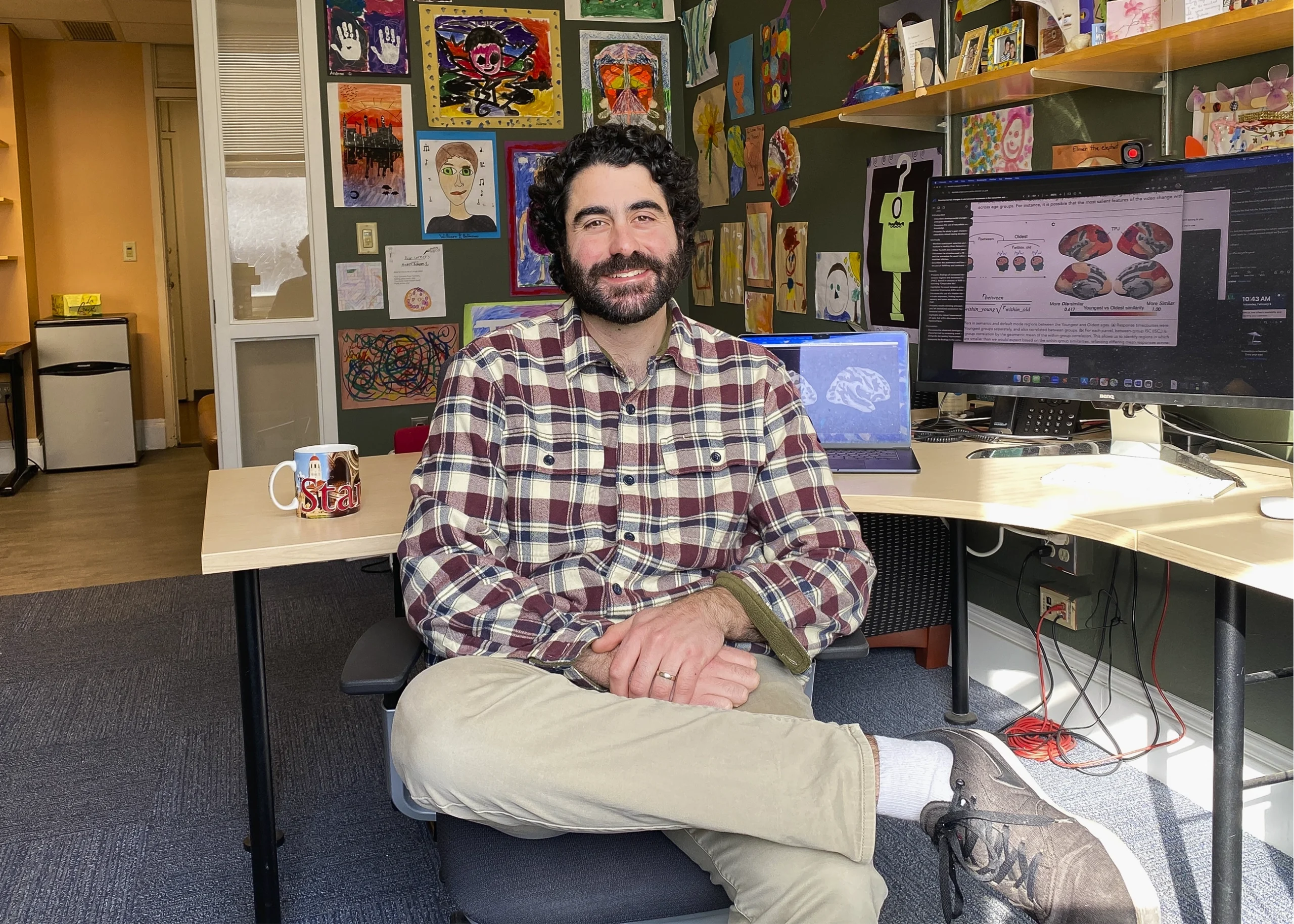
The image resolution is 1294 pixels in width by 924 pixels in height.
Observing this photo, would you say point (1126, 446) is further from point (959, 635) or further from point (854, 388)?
point (959, 635)

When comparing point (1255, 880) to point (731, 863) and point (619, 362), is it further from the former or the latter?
point (619, 362)

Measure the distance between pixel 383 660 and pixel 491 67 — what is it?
131 inches

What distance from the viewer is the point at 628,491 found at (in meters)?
1.65

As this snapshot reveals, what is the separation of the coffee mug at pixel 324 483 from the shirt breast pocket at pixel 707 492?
523mm

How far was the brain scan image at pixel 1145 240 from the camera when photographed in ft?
6.23

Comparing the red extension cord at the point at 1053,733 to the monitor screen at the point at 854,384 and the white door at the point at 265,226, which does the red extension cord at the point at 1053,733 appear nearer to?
the monitor screen at the point at 854,384

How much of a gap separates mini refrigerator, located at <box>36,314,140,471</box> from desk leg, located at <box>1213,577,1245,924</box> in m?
6.51

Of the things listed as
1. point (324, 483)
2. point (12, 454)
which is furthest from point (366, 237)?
point (12, 454)

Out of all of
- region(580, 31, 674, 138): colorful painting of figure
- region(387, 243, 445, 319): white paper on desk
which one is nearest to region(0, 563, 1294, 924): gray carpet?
region(387, 243, 445, 319): white paper on desk

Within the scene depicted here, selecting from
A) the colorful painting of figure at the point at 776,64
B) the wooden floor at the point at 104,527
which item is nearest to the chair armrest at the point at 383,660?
the colorful painting of figure at the point at 776,64

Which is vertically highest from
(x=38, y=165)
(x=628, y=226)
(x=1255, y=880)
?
(x=38, y=165)

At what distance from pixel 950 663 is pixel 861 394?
110cm

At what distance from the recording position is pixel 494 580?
5.00ft

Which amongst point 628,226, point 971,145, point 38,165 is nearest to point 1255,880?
point 628,226
